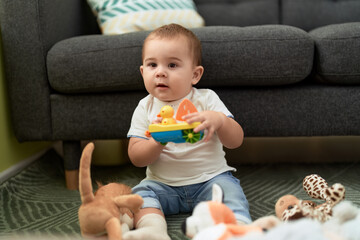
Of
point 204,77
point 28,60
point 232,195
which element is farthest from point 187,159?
point 28,60

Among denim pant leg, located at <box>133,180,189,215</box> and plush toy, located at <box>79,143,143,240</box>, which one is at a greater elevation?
plush toy, located at <box>79,143,143,240</box>

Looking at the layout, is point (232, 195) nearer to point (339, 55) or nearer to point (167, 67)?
point (167, 67)

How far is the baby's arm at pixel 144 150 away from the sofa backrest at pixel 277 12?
94cm

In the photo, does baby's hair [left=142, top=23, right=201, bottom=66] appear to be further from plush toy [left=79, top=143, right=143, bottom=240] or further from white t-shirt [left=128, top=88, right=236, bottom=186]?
plush toy [left=79, top=143, right=143, bottom=240]

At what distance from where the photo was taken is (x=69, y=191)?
116cm

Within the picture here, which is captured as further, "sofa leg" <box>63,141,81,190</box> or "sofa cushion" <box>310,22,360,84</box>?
"sofa leg" <box>63,141,81,190</box>

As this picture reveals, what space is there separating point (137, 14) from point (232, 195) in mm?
833

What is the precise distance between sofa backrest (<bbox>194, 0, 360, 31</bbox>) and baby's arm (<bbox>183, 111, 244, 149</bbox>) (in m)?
0.91

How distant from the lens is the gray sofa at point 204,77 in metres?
1.07

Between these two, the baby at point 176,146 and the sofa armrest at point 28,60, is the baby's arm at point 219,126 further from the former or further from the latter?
the sofa armrest at point 28,60

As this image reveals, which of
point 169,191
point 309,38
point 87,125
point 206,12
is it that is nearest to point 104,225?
point 169,191

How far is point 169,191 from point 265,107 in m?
0.42

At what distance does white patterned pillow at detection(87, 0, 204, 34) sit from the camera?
4.40 ft

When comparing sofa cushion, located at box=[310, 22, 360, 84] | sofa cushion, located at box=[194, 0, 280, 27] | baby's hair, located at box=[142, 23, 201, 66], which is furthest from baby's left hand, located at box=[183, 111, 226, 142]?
sofa cushion, located at box=[194, 0, 280, 27]
